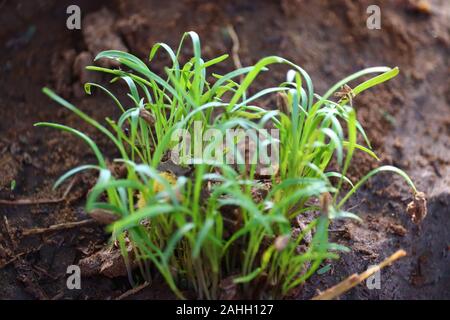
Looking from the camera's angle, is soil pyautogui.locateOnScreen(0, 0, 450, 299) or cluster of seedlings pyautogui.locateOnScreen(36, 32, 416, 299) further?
soil pyautogui.locateOnScreen(0, 0, 450, 299)

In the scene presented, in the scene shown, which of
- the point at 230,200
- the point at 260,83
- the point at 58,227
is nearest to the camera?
the point at 230,200

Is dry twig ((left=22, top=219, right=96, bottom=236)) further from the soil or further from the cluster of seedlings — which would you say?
the cluster of seedlings

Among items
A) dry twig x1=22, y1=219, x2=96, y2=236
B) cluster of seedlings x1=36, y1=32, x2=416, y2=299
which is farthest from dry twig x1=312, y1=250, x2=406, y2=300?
dry twig x1=22, y1=219, x2=96, y2=236

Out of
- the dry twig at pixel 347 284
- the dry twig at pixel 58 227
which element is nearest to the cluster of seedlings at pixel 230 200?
the dry twig at pixel 347 284

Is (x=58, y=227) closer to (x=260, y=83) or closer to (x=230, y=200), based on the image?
(x=230, y=200)

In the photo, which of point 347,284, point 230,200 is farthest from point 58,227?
point 347,284

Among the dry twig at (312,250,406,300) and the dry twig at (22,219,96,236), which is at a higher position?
the dry twig at (22,219,96,236)

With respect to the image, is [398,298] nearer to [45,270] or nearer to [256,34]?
[45,270]
